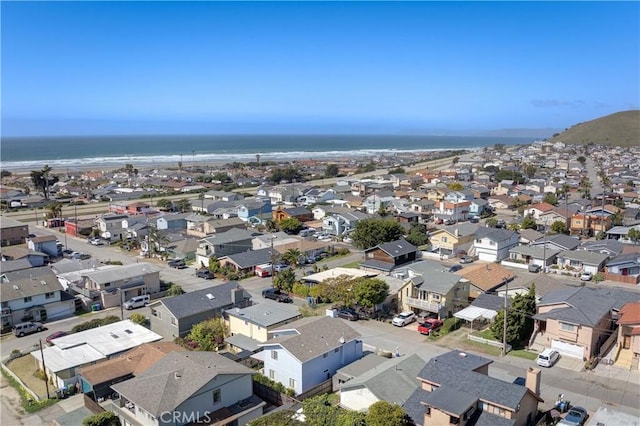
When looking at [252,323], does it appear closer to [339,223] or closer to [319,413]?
[319,413]

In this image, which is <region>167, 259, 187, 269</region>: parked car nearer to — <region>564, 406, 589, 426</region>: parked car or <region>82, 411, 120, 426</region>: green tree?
<region>82, 411, 120, 426</region>: green tree

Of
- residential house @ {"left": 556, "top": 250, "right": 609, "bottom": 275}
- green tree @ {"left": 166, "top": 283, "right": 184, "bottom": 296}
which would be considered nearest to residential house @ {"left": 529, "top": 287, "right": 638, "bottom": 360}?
residential house @ {"left": 556, "top": 250, "right": 609, "bottom": 275}

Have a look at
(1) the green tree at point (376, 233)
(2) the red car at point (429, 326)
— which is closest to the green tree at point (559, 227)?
(1) the green tree at point (376, 233)

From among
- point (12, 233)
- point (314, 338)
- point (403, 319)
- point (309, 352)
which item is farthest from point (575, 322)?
point (12, 233)

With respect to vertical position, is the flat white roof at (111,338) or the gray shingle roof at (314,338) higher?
the gray shingle roof at (314,338)

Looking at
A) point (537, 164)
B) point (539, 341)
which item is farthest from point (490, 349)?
point (537, 164)

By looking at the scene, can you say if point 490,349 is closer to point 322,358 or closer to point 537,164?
point 322,358

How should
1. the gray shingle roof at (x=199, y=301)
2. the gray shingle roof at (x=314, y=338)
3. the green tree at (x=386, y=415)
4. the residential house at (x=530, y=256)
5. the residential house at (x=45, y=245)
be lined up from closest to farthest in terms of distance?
the green tree at (x=386, y=415)
the gray shingle roof at (x=314, y=338)
the gray shingle roof at (x=199, y=301)
the residential house at (x=530, y=256)
the residential house at (x=45, y=245)

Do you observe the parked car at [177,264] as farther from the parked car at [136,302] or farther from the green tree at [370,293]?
the green tree at [370,293]
